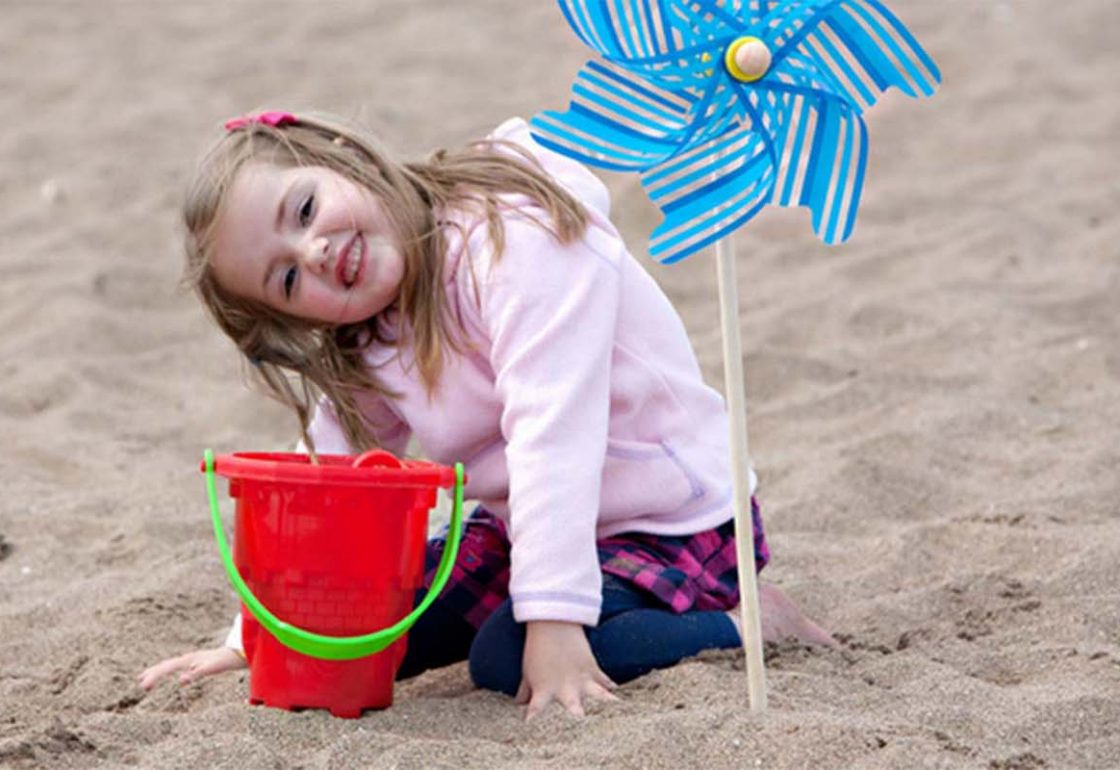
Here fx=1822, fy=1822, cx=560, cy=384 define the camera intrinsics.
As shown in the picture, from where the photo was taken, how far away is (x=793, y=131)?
5.99 feet

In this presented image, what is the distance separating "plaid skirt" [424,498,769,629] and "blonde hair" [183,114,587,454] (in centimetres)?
20

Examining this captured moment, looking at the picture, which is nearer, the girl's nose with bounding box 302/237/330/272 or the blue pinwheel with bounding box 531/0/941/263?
the blue pinwheel with bounding box 531/0/941/263

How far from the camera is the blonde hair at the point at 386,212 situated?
2.24m

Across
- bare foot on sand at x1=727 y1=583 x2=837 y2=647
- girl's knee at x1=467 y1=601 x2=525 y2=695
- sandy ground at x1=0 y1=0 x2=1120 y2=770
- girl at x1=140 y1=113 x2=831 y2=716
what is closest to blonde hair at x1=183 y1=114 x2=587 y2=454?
girl at x1=140 y1=113 x2=831 y2=716

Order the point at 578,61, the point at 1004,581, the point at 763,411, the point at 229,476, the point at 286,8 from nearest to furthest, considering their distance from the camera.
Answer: the point at 229,476
the point at 1004,581
the point at 763,411
the point at 578,61
the point at 286,8

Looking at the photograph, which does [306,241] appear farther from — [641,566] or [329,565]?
[641,566]

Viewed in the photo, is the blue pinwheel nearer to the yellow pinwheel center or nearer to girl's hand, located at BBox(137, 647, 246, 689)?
the yellow pinwheel center

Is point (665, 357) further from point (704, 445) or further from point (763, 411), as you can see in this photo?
point (763, 411)

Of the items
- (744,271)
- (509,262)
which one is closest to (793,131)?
(509,262)

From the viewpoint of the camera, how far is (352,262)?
7.25 feet

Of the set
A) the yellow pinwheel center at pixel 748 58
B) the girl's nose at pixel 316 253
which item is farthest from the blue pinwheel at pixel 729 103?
the girl's nose at pixel 316 253

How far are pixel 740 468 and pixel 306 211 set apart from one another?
2.28ft

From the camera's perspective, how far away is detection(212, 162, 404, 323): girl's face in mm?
2203

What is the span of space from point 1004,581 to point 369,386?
916 mm
